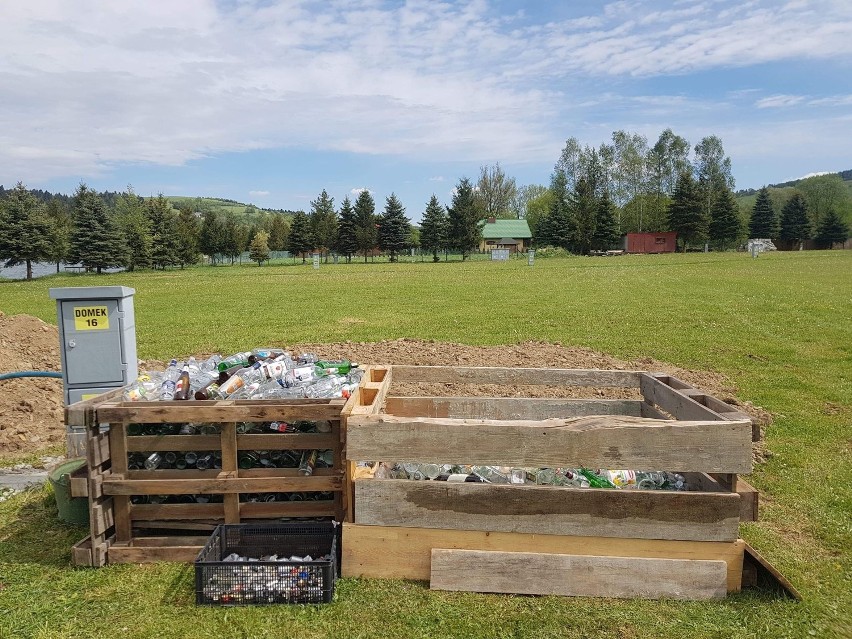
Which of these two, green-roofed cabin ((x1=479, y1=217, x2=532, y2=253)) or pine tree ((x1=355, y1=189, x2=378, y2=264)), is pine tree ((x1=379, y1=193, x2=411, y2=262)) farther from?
green-roofed cabin ((x1=479, y1=217, x2=532, y2=253))

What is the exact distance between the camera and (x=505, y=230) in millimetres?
87312

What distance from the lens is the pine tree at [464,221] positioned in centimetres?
6650

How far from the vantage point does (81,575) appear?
376 centimetres

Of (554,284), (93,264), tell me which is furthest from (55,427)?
(93,264)

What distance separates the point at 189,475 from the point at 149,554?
0.59 m

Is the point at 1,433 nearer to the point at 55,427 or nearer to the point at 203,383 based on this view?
the point at 55,427

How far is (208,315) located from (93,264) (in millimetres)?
34037

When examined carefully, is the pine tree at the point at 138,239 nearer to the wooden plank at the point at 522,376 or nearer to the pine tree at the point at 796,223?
the wooden plank at the point at 522,376

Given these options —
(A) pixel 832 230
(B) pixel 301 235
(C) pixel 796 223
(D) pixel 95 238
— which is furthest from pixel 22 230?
(A) pixel 832 230

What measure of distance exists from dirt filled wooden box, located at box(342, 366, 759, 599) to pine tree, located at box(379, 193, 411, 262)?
216 ft

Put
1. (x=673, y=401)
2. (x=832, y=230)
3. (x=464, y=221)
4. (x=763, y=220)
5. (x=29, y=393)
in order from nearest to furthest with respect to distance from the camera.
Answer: (x=673, y=401), (x=29, y=393), (x=464, y=221), (x=832, y=230), (x=763, y=220)

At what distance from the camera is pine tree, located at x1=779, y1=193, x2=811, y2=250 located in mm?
78188

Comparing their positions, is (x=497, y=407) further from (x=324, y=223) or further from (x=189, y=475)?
(x=324, y=223)

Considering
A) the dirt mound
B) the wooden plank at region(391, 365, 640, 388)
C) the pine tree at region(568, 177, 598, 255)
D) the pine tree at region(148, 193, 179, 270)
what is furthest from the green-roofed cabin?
the wooden plank at region(391, 365, 640, 388)
